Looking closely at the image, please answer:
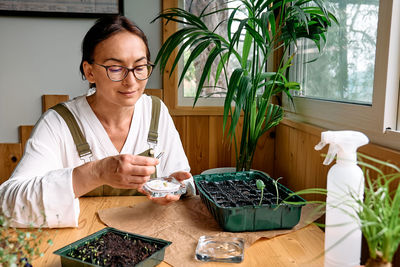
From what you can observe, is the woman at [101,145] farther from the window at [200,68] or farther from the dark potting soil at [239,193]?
the window at [200,68]

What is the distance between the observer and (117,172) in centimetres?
107

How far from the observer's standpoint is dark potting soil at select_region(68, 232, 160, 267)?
796 millimetres

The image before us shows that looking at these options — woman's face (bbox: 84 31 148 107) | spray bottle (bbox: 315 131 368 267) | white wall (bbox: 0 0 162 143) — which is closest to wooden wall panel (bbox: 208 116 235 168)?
white wall (bbox: 0 0 162 143)

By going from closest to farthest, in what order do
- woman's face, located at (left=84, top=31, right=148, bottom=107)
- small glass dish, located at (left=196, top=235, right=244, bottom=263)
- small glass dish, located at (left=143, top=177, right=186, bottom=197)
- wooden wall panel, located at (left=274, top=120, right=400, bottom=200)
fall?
small glass dish, located at (left=196, top=235, right=244, bottom=263), small glass dish, located at (left=143, top=177, right=186, bottom=197), woman's face, located at (left=84, top=31, right=148, bottom=107), wooden wall panel, located at (left=274, top=120, right=400, bottom=200)

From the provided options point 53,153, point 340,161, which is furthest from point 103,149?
point 340,161

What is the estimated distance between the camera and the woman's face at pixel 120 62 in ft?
4.50

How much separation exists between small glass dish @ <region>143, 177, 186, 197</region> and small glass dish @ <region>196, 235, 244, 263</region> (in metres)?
0.25

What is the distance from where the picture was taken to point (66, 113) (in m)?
1.46

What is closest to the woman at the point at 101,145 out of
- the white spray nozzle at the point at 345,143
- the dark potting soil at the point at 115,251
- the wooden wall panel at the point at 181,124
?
the dark potting soil at the point at 115,251

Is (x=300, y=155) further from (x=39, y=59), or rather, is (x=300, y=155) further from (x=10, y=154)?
(x=10, y=154)

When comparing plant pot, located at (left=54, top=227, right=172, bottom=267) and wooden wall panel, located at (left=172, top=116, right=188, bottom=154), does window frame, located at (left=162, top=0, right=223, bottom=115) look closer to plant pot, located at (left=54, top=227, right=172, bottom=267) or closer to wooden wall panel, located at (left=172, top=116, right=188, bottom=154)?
wooden wall panel, located at (left=172, top=116, right=188, bottom=154)

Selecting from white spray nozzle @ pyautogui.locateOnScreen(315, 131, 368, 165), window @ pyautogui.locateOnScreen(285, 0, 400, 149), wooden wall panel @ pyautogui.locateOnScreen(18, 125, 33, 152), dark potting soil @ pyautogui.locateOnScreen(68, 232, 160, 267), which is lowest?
dark potting soil @ pyautogui.locateOnScreen(68, 232, 160, 267)

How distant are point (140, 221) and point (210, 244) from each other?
291mm

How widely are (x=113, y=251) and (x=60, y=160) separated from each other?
713 mm
